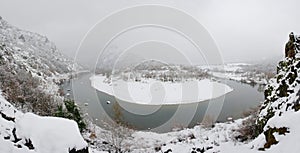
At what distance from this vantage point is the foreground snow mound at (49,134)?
33.1ft

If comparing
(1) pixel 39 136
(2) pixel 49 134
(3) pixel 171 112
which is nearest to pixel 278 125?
(2) pixel 49 134

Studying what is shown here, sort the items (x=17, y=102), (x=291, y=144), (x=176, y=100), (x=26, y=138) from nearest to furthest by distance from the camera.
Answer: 1. (x=291, y=144)
2. (x=26, y=138)
3. (x=17, y=102)
4. (x=176, y=100)

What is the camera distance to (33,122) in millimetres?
10648

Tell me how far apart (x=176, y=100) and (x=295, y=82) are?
180ft

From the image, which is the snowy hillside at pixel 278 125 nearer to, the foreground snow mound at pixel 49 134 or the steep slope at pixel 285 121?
the steep slope at pixel 285 121

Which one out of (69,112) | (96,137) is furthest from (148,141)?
(69,112)

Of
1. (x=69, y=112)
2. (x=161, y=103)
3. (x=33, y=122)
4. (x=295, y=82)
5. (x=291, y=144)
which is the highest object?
(x=295, y=82)

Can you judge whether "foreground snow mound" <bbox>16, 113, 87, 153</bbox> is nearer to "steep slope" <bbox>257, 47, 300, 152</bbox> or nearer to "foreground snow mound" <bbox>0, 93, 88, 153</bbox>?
"foreground snow mound" <bbox>0, 93, 88, 153</bbox>

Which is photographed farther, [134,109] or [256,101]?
[256,101]

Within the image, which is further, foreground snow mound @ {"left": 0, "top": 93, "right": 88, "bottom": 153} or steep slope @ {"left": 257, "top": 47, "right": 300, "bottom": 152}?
steep slope @ {"left": 257, "top": 47, "right": 300, "bottom": 152}

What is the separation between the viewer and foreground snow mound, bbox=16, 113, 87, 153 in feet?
33.1

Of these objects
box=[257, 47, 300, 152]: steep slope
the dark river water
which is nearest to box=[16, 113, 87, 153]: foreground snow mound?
box=[257, 47, 300, 152]: steep slope

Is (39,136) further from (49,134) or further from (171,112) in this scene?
(171,112)

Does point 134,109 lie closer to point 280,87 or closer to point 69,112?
point 69,112
